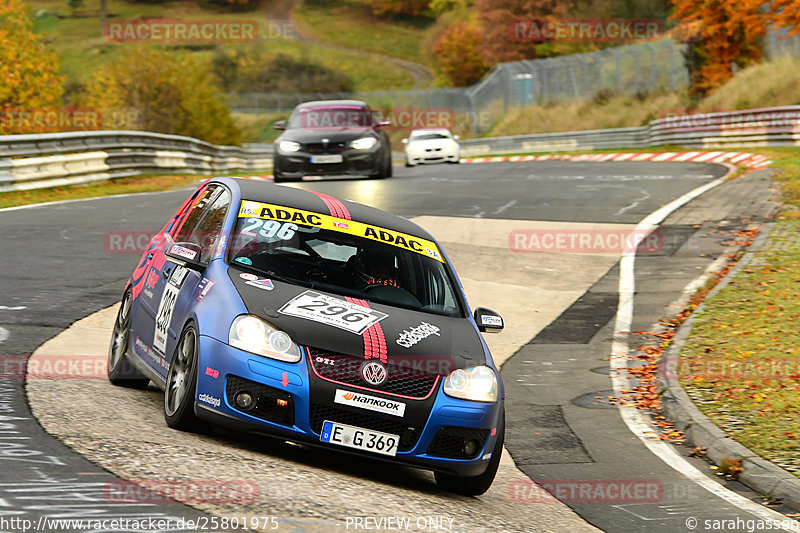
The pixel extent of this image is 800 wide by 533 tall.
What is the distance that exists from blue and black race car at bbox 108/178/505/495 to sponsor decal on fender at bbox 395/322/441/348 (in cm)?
1

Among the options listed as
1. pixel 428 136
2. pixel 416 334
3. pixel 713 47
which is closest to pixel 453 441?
pixel 416 334

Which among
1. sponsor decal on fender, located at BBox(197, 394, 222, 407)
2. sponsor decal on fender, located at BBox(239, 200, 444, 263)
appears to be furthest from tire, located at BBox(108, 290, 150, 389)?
sponsor decal on fender, located at BBox(197, 394, 222, 407)

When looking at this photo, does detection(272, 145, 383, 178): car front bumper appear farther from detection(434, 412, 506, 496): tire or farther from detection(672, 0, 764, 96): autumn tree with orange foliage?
detection(672, 0, 764, 96): autumn tree with orange foliage

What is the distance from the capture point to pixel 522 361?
11516 millimetres

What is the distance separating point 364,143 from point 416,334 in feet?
57.2

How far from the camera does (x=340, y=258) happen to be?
25.3 feet

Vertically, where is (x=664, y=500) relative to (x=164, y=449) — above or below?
below

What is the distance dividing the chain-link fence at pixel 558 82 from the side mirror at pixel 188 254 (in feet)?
160

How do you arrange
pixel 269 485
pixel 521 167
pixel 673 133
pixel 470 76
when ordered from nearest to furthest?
pixel 269 485 < pixel 521 167 < pixel 673 133 < pixel 470 76

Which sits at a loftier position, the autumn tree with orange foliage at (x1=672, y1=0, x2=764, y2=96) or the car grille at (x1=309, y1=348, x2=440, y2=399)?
the autumn tree with orange foliage at (x1=672, y1=0, x2=764, y2=96)

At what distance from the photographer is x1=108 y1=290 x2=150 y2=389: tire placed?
809 cm

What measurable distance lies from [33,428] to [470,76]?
9054 centimetres

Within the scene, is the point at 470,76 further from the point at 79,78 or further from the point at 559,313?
the point at 559,313

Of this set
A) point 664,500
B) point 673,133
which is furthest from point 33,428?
point 673,133
